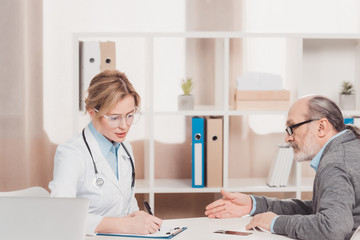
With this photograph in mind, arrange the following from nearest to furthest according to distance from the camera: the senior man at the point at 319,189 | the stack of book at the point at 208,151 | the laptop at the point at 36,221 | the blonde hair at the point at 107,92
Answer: the laptop at the point at 36,221
the senior man at the point at 319,189
the blonde hair at the point at 107,92
the stack of book at the point at 208,151

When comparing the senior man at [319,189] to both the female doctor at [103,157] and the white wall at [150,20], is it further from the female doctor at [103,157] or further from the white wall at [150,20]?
the white wall at [150,20]

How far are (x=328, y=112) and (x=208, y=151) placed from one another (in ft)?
4.50

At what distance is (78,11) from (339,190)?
264 cm

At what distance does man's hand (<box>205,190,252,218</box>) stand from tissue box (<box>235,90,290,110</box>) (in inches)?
50.0

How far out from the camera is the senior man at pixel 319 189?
195 centimetres

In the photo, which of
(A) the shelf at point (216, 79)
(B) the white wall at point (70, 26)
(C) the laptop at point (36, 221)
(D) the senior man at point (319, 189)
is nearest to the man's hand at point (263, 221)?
(D) the senior man at point (319, 189)

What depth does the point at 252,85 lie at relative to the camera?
11.8 feet

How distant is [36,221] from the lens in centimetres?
140

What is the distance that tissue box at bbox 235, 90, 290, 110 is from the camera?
3.59 meters

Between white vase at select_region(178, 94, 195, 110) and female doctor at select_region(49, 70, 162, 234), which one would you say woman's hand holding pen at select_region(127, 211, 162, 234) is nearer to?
female doctor at select_region(49, 70, 162, 234)

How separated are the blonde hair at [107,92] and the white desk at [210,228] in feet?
1.88

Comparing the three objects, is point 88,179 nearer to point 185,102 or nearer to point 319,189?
point 319,189

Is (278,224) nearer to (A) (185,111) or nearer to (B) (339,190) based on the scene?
(B) (339,190)

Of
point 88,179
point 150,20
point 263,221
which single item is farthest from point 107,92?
point 150,20
